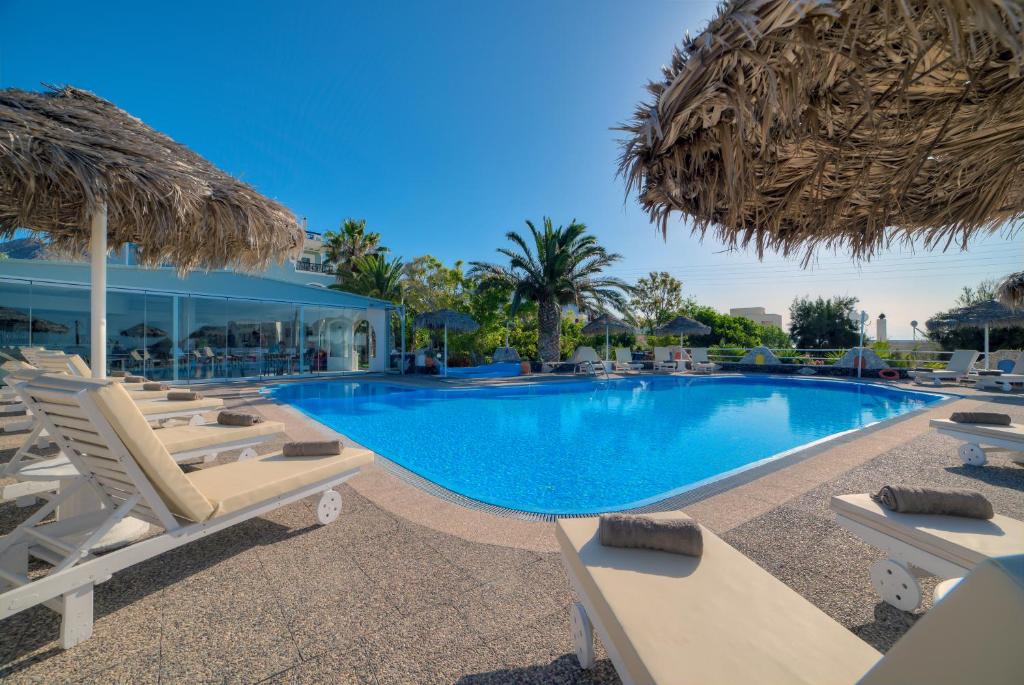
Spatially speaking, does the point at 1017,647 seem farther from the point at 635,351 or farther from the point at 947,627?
the point at 635,351

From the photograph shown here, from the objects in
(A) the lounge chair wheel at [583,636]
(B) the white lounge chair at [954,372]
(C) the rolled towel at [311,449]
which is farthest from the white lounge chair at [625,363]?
(A) the lounge chair wheel at [583,636]

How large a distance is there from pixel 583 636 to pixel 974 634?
147cm

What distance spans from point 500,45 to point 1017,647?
12.6 m

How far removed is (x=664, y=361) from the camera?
19.6 metres

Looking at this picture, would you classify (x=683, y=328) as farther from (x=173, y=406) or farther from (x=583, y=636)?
(x=583, y=636)

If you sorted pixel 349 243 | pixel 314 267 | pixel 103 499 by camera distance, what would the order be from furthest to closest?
pixel 314 267 → pixel 349 243 → pixel 103 499

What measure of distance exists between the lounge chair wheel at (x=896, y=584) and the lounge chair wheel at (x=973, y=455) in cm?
411

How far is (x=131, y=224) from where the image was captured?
16.1 ft

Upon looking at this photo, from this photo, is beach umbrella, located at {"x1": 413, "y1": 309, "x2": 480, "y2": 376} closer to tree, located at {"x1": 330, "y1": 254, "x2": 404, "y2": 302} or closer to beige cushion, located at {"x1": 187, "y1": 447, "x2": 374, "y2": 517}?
tree, located at {"x1": 330, "y1": 254, "x2": 404, "y2": 302}

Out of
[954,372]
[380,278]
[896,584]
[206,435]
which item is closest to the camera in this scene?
[896,584]

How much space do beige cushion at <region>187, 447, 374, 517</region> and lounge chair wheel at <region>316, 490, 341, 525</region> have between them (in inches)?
7.0

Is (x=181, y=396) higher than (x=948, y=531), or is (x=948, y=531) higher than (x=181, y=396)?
(x=181, y=396)

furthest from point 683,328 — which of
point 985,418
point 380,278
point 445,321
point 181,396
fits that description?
point 181,396

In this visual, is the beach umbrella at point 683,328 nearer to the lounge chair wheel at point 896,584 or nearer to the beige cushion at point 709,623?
the lounge chair wheel at point 896,584
